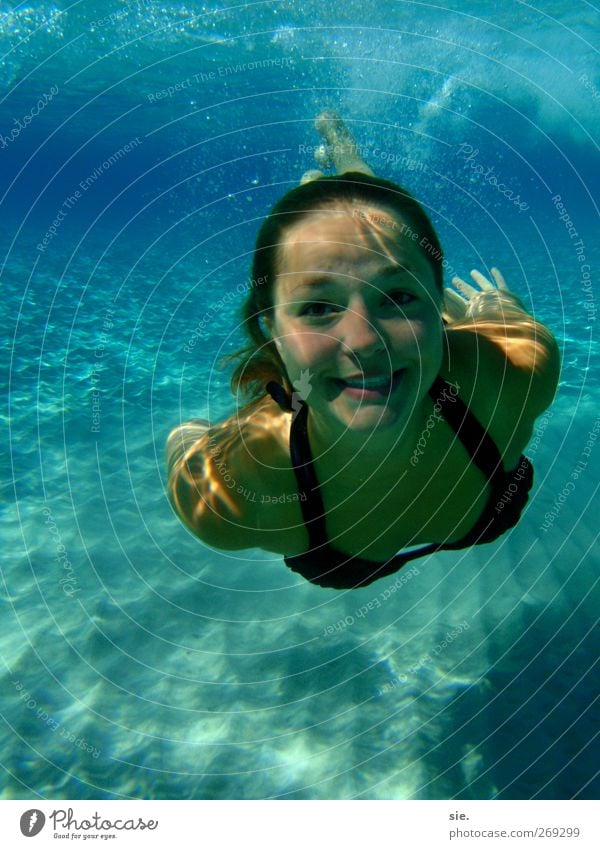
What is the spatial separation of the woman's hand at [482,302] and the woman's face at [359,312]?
3.94ft

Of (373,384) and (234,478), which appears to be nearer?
(373,384)

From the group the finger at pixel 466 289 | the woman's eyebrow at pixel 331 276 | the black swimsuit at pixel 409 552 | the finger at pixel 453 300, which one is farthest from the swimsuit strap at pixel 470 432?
the finger at pixel 466 289

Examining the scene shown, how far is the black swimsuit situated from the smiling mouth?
391 millimetres

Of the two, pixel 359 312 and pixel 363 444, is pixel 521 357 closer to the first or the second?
pixel 363 444

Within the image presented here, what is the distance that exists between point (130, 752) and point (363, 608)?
171 cm

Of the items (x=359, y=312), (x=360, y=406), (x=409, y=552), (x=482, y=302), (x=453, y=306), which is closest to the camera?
(x=359, y=312)

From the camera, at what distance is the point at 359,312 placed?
1.46 metres

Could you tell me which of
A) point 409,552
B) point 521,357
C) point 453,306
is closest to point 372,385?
point 521,357

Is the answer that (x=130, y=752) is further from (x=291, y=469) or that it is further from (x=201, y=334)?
(x=201, y=334)

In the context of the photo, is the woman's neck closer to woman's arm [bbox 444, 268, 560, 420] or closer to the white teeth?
the white teeth

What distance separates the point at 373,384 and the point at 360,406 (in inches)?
3.0

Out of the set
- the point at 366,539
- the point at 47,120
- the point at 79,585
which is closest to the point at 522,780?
the point at 366,539

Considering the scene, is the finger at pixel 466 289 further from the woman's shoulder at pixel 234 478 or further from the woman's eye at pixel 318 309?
the woman's eye at pixel 318 309

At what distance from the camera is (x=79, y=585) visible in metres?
3.97
